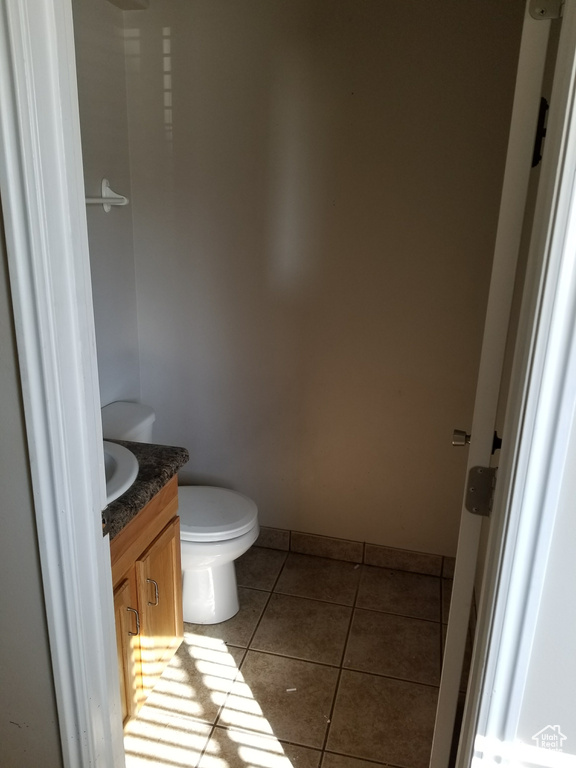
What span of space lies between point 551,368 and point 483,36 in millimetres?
1733

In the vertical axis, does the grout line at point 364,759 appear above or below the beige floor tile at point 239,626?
above

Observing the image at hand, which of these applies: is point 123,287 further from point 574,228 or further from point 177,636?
point 574,228

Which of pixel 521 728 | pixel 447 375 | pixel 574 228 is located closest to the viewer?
pixel 574 228

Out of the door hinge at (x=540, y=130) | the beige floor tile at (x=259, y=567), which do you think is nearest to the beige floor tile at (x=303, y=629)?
the beige floor tile at (x=259, y=567)

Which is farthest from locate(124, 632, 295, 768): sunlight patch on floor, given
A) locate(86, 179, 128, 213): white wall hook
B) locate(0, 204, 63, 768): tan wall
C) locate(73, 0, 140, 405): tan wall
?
locate(86, 179, 128, 213): white wall hook

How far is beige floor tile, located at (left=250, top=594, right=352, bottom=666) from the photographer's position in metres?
2.15

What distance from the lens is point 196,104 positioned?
7.64ft

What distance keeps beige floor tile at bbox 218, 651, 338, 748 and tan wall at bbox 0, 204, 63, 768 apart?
0.75m

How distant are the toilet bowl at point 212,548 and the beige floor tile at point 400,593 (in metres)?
0.56

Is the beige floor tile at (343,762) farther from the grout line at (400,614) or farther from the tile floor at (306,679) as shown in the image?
the grout line at (400,614)

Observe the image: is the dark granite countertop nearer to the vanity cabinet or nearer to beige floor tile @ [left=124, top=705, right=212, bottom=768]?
the vanity cabinet

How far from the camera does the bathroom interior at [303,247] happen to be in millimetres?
2139

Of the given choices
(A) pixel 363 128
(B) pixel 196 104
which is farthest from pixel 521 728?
(B) pixel 196 104

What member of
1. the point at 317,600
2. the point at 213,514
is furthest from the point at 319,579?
the point at 213,514
